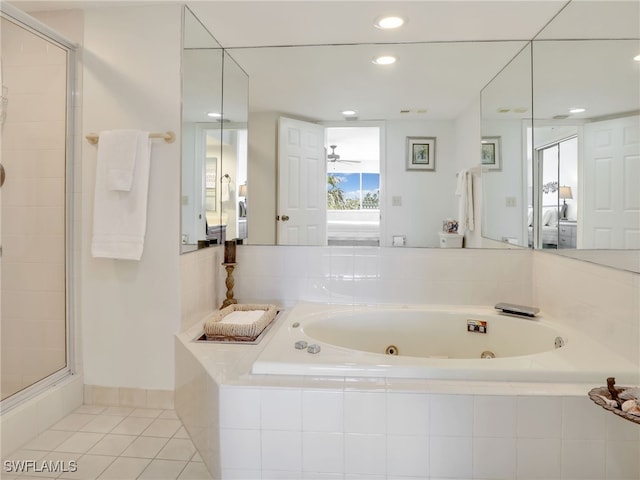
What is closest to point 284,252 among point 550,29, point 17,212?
point 17,212

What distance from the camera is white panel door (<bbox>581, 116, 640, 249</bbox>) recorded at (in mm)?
1393

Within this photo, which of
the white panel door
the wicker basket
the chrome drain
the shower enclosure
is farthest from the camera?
the chrome drain

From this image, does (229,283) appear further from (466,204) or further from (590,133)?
(590,133)

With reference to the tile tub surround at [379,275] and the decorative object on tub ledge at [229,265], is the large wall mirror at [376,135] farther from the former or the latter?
the decorative object on tub ledge at [229,265]

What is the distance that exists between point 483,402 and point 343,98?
1874mm

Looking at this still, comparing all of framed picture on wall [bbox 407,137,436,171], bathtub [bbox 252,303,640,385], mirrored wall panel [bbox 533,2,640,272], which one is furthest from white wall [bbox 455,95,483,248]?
bathtub [bbox 252,303,640,385]

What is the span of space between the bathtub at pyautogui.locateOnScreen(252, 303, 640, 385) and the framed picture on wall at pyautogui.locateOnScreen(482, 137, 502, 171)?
87 cm

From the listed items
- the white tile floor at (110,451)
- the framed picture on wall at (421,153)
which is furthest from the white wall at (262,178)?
the white tile floor at (110,451)

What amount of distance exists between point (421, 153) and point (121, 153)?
1.67 meters

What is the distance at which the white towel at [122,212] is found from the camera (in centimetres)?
187

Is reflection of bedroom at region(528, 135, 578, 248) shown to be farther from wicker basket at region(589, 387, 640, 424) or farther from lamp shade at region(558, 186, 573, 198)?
wicker basket at region(589, 387, 640, 424)

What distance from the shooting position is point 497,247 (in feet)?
7.68

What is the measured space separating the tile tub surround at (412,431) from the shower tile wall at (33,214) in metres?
1.22

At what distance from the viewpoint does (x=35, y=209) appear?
2.05 m
